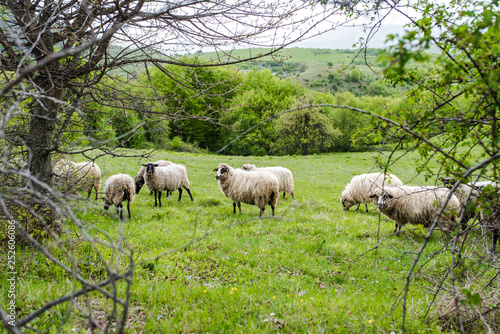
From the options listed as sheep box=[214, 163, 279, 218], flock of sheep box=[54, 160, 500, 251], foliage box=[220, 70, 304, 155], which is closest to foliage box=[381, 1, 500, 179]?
flock of sheep box=[54, 160, 500, 251]

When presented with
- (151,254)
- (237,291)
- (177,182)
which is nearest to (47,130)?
(151,254)

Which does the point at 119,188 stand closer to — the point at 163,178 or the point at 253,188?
the point at 163,178

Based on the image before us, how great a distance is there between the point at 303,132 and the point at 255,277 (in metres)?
50.3

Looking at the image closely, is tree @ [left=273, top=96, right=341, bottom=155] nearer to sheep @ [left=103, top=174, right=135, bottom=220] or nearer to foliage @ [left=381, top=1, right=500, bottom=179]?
sheep @ [left=103, top=174, right=135, bottom=220]

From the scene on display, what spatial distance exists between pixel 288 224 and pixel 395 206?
3.32 metres

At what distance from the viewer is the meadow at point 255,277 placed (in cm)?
384

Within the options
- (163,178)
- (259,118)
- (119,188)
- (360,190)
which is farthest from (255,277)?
(259,118)

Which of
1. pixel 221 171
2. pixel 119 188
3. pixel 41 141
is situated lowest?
pixel 119 188

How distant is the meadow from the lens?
384 centimetres

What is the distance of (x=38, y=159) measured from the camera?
527cm

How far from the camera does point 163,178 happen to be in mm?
12852

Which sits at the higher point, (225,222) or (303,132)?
(303,132)

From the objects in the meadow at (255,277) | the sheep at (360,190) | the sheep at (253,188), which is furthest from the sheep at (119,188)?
the sheep at (360,190)

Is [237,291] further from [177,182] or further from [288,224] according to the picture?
[177,182]
